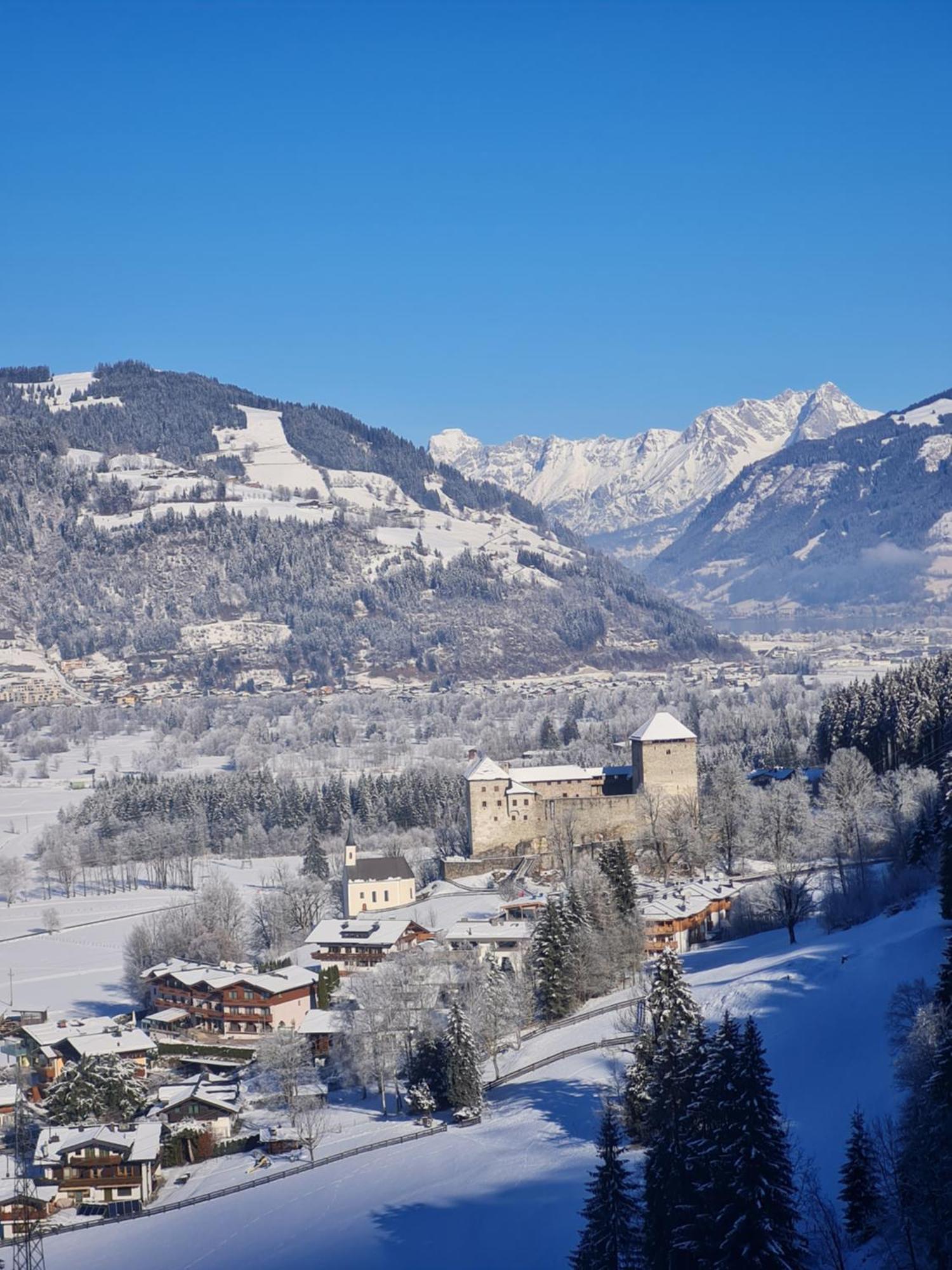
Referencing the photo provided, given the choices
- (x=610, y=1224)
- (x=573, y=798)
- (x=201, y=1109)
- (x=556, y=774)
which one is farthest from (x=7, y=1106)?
(x=556, y=774)

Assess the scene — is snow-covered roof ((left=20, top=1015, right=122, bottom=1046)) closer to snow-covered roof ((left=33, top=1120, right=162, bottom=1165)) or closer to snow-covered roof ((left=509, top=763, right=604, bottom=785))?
snow-covered roof ((left=33, top=1120, right=162, bottom=1165))

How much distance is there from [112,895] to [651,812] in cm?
3712

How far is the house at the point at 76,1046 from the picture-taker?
190ft

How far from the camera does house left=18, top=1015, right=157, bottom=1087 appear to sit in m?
58.1

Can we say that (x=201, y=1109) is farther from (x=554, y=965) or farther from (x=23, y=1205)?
(x=554, y=965)

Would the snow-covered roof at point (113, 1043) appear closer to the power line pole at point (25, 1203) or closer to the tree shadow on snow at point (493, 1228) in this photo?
the power line pole at point (25, 1203)

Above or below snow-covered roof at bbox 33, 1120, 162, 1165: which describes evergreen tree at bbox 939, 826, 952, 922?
above

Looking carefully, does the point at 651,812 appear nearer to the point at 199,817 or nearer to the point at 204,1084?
the point at 204,1084

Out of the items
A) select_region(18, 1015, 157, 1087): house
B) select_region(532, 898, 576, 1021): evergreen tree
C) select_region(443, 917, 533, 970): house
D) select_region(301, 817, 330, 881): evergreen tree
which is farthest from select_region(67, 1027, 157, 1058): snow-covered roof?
select_region(301, 817, 330, 881): evergreen tree

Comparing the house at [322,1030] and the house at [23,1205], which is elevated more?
the house at [322,1030]

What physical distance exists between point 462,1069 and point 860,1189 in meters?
17.6

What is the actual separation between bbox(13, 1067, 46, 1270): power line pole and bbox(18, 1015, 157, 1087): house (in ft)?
9.23

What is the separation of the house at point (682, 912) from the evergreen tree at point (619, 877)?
47.2 inches

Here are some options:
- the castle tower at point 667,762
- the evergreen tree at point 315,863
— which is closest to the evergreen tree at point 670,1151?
the castle tower at point 667,762
